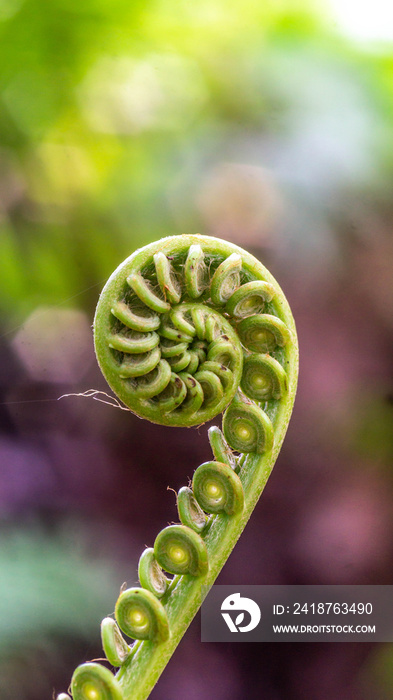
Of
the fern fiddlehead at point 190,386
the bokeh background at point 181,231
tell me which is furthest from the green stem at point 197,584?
the bokeh background at point 181,231

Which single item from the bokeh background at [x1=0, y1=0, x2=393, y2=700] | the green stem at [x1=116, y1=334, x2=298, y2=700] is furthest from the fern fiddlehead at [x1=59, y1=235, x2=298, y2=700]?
the bokeh background at [x1=0, y1=0, x2=393, y2=700]

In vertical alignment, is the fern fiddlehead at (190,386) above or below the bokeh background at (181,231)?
below

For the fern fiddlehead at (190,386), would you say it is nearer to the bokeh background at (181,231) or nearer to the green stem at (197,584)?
the green stem at (197,584)

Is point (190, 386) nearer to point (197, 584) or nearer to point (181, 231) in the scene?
point (197, 584)

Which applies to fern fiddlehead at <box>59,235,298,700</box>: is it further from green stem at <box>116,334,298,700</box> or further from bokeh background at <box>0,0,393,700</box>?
bokeh background at <box>0,0,393,700</box>

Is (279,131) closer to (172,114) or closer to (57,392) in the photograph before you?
(172,114)

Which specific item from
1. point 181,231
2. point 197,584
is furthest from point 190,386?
point 181,231

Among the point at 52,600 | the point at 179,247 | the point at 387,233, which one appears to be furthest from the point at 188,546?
the point at 387,233
